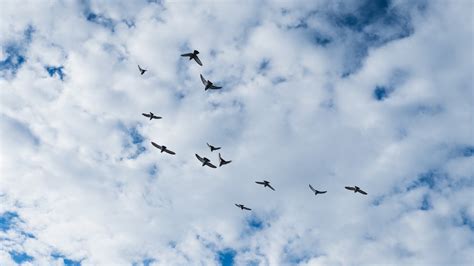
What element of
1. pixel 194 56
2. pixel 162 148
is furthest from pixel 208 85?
pixel 162 148

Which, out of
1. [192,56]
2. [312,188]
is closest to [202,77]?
[192,56]

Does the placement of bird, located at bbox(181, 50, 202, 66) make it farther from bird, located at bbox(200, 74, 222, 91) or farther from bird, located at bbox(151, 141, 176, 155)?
bird, located at bbox(151, 141, 176, 155)

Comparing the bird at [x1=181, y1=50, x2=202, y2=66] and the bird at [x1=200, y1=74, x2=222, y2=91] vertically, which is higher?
the bird at [x1=181, y1=50, x2=202, y2=66]

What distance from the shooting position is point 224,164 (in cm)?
7606

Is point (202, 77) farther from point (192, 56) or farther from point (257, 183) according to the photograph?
point (257, 183)

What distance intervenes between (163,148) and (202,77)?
1518 centimetres

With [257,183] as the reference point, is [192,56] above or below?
above

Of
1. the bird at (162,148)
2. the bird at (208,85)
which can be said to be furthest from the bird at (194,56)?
→ the bird at (162,148)

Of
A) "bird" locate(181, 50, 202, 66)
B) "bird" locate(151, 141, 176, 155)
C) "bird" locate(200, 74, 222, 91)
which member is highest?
"bird" locate(181, 50, 202, 66)

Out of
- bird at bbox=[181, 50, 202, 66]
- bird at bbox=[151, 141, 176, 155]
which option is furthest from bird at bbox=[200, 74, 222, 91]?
bird at bbox=[151, 141, 176, 155]

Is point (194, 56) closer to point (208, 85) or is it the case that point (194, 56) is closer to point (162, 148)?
point (208, 85)

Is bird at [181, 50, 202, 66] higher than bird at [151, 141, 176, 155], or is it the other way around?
bird at [181, 50, 202, 66]

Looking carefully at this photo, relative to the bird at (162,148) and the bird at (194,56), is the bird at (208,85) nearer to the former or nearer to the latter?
the bird at (194,56)

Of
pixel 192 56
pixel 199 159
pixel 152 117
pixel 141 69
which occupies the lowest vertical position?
pixel 199 159
